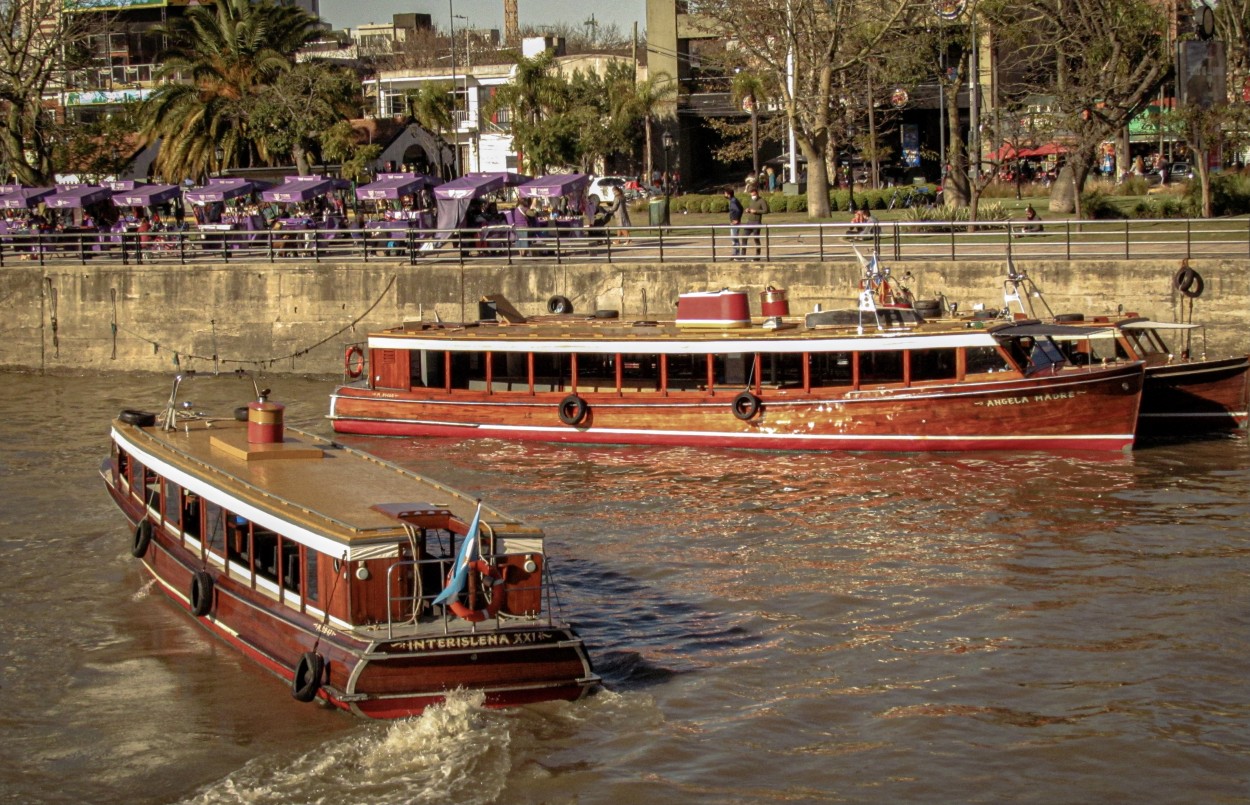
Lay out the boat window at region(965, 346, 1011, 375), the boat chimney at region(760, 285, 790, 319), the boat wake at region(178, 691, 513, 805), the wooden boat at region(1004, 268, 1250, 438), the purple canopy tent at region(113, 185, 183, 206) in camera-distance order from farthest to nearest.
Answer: the purple canopy tent at region(113, 185, 183, 206) → the boat chimney at region(760, 285, 790, 319) → the wooden boat at region(1004, 268, 1250, 438) → the boat window at region(965, 346, 1011, 375) → the boat wake at region(178, 691, 513, 805)

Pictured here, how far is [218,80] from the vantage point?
56781 mm

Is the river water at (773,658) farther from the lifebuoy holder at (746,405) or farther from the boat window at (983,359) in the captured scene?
the lifebuoy holder at (746,405)

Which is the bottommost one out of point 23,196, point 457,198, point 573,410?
point 573,410

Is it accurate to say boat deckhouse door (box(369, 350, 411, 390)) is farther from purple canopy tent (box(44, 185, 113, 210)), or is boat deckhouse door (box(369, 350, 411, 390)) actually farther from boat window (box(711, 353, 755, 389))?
purple canopy tent (box(44, 185, 113, 210))

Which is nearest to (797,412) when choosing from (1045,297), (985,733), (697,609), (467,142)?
(1045,297)

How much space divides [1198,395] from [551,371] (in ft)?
35.5

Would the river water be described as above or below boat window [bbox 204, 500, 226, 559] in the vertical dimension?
below

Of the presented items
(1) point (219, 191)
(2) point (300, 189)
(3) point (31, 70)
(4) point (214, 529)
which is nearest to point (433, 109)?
(3) point (31, 70)

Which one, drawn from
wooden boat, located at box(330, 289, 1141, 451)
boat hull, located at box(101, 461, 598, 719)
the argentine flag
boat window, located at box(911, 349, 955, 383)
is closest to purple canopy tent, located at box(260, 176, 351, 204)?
wooden boat, located at box(330, 289, 1141, 451)

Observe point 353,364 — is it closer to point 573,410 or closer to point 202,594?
point 573,410

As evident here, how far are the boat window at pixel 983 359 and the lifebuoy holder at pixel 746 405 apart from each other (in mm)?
3474

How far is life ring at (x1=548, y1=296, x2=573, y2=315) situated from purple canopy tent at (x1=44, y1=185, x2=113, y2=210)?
734 inches

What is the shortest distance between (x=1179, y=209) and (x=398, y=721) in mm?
30052

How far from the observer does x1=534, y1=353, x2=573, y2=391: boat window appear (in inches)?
1097
